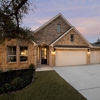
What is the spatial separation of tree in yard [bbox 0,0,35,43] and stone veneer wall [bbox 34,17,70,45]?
5497 millimetres

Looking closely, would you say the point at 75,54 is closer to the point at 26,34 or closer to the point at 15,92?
the point at 26,34

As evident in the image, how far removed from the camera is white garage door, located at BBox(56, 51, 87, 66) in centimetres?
1362

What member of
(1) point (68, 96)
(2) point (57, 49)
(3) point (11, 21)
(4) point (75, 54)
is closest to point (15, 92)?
(1) point (68, 96)

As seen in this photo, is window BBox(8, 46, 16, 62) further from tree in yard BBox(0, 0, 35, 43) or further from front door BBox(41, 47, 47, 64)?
front door BBox(41, 47, 47, 64)

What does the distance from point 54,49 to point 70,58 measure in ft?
10.6

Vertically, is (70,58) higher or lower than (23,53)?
lower

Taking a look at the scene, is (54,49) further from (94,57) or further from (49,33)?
(94,57)

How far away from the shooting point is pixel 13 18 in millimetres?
7332

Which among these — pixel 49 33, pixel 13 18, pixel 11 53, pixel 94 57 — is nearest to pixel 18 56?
pixel 11 53

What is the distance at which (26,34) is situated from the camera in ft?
27.7

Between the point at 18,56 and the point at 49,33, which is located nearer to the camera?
the point at 18,56

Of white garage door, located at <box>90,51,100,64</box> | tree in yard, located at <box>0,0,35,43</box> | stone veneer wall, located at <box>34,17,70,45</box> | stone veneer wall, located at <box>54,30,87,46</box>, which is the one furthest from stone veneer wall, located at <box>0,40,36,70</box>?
white garage door, located at <box>90,51,100,64</box>

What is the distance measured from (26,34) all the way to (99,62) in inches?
587

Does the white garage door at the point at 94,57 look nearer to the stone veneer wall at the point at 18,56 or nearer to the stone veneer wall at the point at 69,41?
the stone veneer wall at the point at 69,41
